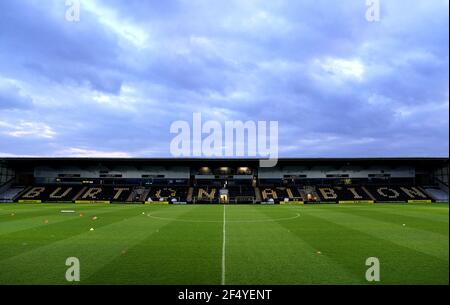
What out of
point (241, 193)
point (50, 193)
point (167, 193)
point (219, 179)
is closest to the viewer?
point (50, 193)

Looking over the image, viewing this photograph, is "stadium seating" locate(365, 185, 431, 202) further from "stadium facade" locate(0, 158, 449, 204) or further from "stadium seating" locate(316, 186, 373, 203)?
"stadium seating" locate(316, 186, 373, 203)

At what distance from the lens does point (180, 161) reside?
223ft

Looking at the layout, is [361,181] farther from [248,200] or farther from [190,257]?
[190,257]

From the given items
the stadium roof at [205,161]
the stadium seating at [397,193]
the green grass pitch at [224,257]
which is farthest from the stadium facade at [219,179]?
the green grass pitch at [224,257]

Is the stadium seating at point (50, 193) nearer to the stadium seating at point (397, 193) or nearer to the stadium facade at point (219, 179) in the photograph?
the stadium facade at point (219, 179)

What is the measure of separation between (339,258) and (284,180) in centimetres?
6083

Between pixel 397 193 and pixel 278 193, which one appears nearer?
pixel 397 193

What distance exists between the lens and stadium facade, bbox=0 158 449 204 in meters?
64.1

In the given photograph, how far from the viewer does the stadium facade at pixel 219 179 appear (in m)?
64.1

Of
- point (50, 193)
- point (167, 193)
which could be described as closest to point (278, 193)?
point (167, 193)

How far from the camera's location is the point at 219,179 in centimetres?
7094

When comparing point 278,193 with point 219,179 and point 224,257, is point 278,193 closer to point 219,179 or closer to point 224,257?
point 219,179

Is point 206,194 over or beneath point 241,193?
beneath
